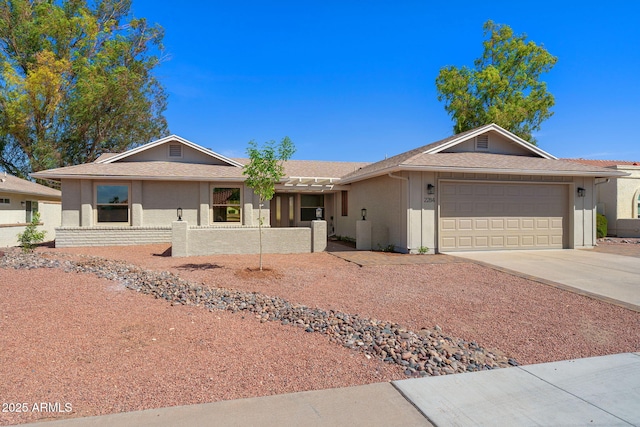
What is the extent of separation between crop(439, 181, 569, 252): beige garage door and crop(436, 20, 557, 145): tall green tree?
19725mm

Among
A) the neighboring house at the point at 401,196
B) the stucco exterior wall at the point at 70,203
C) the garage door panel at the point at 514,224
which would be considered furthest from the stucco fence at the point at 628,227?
the stucco exterior wall at the point at 70,203

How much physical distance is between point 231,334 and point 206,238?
26.6 ft

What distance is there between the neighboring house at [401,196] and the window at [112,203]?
4cm

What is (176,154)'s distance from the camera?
1739 cm

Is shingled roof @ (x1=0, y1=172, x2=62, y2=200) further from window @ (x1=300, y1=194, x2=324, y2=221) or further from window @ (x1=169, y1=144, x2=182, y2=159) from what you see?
window @ (x1=300, y1=194, x2=324, y2=221)

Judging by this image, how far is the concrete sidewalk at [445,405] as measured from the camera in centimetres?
300

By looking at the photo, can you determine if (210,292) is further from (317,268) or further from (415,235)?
(415,235)

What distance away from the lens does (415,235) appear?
12773 millimetres

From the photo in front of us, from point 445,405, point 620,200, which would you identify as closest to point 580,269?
point 445,405

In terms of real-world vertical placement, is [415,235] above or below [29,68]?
below

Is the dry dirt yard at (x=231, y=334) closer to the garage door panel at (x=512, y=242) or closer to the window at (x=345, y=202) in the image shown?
the garage door panel at (x=512, y=242)

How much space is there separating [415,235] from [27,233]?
1441cm

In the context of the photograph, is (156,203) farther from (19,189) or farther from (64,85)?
(64,85)

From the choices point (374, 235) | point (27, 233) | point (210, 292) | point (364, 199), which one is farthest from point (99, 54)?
point (210, 292)
